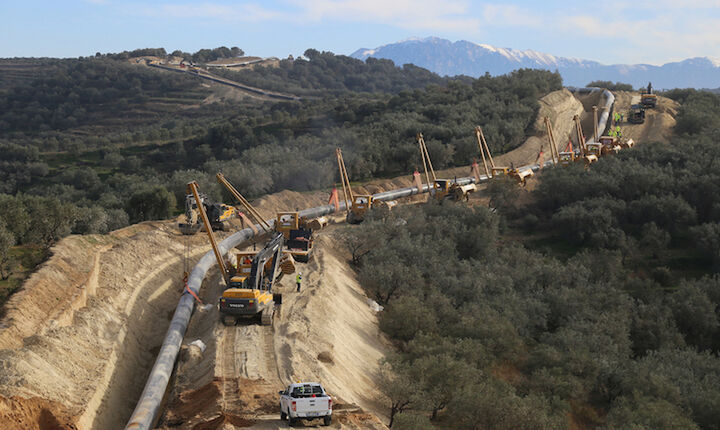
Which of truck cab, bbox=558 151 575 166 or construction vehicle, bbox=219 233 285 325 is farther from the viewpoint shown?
truck cab, bbox=558 151 575 166

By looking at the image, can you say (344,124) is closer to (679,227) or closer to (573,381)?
(679,227)

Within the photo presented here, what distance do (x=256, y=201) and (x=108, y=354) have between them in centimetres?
2687

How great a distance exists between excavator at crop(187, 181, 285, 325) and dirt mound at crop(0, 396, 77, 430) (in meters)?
6.74

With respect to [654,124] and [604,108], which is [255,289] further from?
[604,108]

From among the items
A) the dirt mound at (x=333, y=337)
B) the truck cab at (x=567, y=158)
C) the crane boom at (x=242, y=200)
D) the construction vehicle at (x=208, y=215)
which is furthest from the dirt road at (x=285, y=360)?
the truck cab at (x=567, y=158)

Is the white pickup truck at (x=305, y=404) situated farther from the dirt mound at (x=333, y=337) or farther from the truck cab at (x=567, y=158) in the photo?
the truck cab at (x=567, y=158)

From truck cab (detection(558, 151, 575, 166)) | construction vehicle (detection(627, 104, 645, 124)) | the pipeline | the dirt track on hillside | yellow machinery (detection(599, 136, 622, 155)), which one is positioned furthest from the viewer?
construction vehicle (detection(627, 104, 645, 124))

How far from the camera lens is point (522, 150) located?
75438 mm

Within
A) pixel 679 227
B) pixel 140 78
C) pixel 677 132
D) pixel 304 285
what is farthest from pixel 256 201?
pixel 140 78

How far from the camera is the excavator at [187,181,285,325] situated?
22516 millimetres

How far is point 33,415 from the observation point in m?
16.3

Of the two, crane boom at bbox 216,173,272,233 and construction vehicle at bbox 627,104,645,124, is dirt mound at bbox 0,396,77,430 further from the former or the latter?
construction vehicle at bbox 627,104,645,124

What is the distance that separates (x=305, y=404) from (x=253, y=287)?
8.52m

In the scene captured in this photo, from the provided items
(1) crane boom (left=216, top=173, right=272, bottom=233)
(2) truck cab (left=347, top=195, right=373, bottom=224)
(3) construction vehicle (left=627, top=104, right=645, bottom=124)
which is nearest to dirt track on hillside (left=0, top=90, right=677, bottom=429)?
(1) crane boom (left=216, top=173, right=272, bottom=233)
